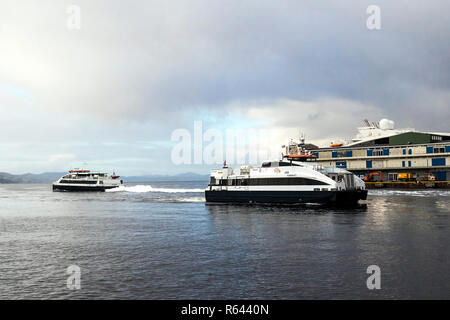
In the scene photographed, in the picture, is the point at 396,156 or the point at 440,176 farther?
the point at 396,156

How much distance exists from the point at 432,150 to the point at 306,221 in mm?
82627

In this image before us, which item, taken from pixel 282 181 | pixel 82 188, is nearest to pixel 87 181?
pixel 82 188

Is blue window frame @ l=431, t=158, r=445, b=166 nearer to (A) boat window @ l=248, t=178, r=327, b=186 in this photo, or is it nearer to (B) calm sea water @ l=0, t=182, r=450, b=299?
(A) boat window @ l=248, t=178, r=327, b=186

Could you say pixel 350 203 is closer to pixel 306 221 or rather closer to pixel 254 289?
pixel 306 221

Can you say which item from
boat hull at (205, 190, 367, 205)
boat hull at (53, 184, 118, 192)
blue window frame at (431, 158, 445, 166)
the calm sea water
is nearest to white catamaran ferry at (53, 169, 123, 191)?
boat hull at (53, 184, 118, 192)

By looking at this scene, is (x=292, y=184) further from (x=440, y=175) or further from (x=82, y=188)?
(x=82, y=188)

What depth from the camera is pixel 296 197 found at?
2032 inches

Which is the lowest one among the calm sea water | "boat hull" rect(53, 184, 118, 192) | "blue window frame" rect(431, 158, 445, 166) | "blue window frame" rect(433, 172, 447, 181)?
the calm sea water

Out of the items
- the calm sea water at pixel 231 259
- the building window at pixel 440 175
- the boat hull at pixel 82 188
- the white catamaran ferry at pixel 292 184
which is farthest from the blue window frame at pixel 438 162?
Result: the boat hull at pixel 82 188

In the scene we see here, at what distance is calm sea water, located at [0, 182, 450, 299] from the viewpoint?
1583cm

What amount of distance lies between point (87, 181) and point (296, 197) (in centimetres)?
9316

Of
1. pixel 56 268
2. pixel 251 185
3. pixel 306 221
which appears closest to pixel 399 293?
pixel 56 268

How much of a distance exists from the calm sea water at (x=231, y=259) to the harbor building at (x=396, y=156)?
75499mm

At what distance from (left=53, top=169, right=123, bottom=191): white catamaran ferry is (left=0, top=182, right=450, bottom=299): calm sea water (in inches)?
3597
